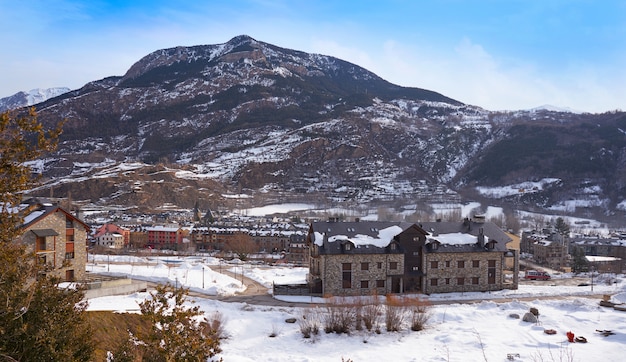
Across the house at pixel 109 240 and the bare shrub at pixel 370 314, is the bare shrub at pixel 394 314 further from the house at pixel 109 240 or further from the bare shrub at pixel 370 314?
the house at pixel 109 240

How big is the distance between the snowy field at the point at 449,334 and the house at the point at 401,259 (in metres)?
2.10

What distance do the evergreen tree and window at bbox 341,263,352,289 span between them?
102 feet

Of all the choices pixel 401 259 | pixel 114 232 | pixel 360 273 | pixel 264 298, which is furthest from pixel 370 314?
pixel 114 232

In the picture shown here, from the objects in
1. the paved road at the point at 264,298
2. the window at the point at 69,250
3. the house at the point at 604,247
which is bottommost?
the house at the point at 604,247

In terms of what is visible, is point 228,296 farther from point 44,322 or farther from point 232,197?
point 232,197

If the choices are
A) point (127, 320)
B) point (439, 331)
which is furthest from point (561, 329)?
point (127, 320)

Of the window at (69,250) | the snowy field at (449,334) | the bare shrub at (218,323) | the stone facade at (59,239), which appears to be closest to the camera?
the snowy field at (449,334)

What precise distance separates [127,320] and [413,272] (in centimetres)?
2502

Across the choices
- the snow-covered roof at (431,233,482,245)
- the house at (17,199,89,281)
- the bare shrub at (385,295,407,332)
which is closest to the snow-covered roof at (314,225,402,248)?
the snow-covered roof at (431,233,482,245)

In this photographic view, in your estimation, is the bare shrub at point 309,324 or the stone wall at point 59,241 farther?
the stone wall at point 59,241

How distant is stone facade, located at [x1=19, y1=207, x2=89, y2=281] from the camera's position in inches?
1323

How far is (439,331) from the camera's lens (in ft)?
103

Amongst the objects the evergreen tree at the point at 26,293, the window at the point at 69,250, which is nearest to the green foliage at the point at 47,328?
the evergreen tree at the point at 26,293

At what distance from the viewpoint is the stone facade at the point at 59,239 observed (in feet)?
110
